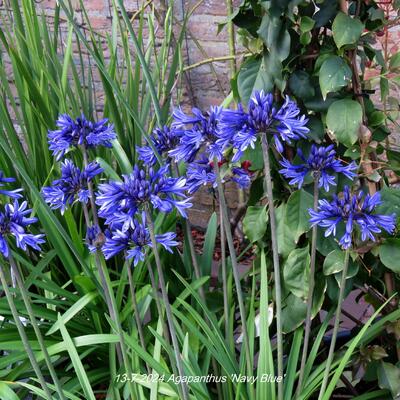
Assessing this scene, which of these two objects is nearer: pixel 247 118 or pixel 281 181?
pixel 247 118

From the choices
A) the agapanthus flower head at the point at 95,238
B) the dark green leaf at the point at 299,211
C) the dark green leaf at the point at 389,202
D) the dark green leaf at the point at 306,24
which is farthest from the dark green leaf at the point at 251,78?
the agapanthus flower head at the point at 95,238

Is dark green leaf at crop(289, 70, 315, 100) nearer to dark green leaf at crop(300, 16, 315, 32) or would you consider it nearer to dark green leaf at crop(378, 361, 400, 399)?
dark green leaf at crop(300, 16, 315, 32)

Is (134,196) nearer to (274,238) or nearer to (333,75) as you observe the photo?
(274,238)

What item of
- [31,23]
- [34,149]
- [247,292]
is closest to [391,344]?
[247,292]

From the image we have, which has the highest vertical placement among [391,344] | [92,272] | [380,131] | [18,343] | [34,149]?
[380,131]

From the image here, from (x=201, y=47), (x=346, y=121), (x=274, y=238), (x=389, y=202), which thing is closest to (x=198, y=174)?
(x=274, y=238)

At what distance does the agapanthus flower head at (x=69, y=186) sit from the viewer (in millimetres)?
1333

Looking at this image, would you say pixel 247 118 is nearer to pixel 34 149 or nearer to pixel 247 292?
pixel 247 292

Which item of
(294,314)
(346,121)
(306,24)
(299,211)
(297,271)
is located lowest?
(294,314)

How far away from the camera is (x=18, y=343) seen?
1655 millimetres

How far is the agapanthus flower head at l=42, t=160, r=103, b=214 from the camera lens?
133 cm

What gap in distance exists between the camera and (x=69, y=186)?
1.36 meters

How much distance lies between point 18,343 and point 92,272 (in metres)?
0.26

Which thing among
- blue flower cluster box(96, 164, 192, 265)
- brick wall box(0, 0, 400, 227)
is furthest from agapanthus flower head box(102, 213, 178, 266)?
brick wall box(0, 0, 400, 227)
